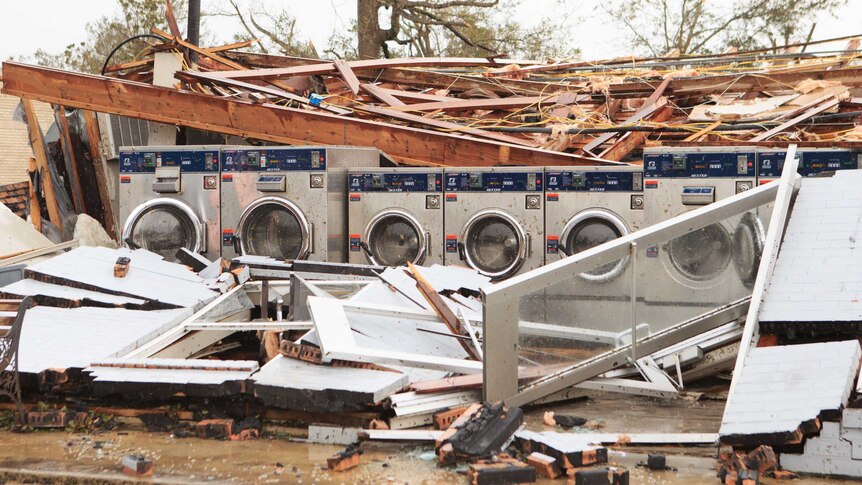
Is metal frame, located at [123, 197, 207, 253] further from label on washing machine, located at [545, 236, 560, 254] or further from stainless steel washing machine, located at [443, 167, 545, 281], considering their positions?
label on washing machine, located at [545, 236, 560, 254]

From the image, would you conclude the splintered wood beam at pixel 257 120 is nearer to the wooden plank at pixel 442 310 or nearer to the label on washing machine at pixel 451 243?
the label on washing machine at pixel 451 243

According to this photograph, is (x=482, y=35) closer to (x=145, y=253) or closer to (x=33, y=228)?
(x=33, y=228)

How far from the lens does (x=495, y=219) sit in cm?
1017

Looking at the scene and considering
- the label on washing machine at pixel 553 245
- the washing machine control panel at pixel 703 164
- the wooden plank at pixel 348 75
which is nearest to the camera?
the washing machine control panel at pixel 703 164

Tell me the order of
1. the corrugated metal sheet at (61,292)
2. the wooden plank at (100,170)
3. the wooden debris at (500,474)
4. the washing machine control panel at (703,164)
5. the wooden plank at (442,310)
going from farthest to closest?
the wooden plank at (100,170), the washing machine control panel at (703,164), the corrugated metal sheet at (61,292), the wooden plank at (442,310), the wooden debris at (500,474)

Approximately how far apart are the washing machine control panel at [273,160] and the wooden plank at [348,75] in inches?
89.1

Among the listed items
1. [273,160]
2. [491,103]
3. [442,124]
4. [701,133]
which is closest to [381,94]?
[491,103]

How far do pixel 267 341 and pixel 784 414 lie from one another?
13.6 feet

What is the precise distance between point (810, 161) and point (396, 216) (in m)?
4.12

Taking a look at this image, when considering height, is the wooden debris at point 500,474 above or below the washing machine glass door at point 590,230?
below

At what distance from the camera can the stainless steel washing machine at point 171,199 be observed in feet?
36.2

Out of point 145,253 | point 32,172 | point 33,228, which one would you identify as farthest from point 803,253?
point 32,172

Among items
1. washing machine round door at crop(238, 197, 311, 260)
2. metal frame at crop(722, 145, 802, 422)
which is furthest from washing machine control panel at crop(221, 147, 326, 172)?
metal frame at crop(722, 145, 802, 422)

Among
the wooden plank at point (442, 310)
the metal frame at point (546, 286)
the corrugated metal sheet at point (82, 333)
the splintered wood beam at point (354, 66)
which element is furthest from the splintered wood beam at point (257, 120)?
the corrugated metal sheet at point (82, 333)
